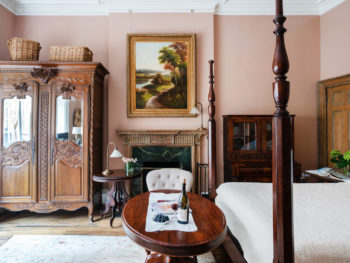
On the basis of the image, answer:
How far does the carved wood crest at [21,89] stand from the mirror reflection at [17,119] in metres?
0.05

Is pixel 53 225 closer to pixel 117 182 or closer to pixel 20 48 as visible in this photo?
pixel 117 182

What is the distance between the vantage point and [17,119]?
10.2 feet

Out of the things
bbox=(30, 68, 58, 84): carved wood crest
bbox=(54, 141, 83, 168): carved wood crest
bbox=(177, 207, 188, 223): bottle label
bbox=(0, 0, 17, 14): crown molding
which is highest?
bbox=(0, 0, 17, 14): crown molding

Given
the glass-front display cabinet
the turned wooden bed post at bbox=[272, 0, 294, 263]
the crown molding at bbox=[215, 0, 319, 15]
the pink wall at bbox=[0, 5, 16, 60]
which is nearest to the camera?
the turned wooden bed post at bbox=[272, 0, 294, 263]

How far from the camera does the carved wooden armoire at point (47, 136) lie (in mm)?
3070

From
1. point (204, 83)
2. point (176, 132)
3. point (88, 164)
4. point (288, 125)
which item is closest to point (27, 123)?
point (88, 164)

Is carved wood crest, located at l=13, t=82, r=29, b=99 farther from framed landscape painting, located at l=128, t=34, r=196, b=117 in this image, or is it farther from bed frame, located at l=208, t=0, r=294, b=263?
bed frame, located at l=208, t=0, r=294, b=263

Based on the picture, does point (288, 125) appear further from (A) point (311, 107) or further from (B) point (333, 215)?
(A) point (311, 107)

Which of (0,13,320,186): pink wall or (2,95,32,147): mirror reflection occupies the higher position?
(0,13,320,186): pink wall

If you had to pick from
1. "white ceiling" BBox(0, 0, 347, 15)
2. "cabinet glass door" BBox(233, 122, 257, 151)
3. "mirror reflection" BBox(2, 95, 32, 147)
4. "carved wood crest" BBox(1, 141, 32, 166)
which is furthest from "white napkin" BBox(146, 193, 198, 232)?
"white ceiling" BBox(0, 0, 347, 15)

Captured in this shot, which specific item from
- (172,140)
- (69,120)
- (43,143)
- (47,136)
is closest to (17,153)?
(43,143)

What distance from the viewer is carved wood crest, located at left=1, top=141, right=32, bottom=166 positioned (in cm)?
306

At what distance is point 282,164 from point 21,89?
12.3ft

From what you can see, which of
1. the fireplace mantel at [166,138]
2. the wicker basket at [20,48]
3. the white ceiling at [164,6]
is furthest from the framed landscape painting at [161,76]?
the wicker basket at [20,48]
